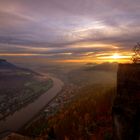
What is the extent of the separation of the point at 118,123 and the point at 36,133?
249ft

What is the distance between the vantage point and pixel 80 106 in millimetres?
113312

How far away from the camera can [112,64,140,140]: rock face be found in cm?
2061

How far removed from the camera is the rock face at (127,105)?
2061 cm

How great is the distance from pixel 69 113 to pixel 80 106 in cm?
944

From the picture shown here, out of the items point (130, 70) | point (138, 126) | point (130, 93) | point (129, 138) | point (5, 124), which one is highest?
point (130, 70)

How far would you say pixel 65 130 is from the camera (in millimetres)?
87562

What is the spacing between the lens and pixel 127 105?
69.6 feet

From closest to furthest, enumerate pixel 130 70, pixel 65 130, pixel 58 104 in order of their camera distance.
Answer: pixel 130 70 → pixel 65 130 → pixel 58 104

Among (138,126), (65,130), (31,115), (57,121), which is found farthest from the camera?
(31,115)

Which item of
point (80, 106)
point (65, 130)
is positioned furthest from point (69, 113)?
point (65, 130)

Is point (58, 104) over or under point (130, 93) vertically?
under

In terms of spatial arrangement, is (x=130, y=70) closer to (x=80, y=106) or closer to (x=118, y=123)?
(x=118, y=123)

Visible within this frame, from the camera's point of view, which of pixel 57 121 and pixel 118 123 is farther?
pixel 57 121

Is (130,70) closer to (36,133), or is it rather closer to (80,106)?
(36,133)
